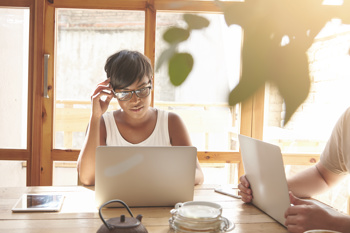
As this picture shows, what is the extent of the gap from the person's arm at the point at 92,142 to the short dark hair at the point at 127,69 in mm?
83

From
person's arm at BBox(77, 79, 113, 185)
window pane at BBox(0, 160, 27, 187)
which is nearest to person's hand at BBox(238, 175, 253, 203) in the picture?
person's arm at BBox(77, 79, 113, 185)

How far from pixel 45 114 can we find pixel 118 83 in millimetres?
1054

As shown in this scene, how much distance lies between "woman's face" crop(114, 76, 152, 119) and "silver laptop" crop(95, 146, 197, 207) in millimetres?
508

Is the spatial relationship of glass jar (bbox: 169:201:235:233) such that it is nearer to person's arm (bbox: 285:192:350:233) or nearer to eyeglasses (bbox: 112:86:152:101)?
person's arm (bbox: 285:192:350:233)

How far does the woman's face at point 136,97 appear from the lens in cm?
176

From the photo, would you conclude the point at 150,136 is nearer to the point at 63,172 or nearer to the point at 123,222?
the point at 63,172

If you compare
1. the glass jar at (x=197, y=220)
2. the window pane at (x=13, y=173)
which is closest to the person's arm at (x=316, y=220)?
the glass jar at (x=197, y=220)

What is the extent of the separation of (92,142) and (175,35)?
1.61 m

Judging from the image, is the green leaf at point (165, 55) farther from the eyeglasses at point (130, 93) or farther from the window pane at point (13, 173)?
the window pane at point (13, 173)

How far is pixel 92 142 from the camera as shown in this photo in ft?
6.01

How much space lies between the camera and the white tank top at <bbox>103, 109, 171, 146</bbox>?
2066 millimetres

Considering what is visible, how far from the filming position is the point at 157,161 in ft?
4.15

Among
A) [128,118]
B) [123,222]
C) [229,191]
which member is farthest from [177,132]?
[123,222]

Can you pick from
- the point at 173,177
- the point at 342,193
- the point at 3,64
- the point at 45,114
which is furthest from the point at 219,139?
the point at 3,64
